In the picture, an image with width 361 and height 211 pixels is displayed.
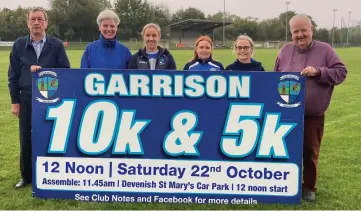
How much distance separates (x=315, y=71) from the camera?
391 cm

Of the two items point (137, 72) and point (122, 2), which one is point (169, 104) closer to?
point (137, 72)

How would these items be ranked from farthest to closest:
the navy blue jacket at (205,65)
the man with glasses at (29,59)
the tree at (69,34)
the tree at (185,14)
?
the tree at (185,14) → the tree at (69,34) → the navy blue jacket at (205,65) → the man with glasses at (29,59)

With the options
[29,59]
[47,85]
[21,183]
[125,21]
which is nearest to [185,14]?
[125,21]

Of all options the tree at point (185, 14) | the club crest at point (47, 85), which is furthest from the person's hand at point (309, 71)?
the tree at point (185, 14)

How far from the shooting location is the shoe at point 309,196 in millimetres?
4265

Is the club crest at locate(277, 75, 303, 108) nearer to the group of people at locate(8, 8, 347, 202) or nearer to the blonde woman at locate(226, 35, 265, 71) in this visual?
the group of people at locate(8, 8, 347, 202)

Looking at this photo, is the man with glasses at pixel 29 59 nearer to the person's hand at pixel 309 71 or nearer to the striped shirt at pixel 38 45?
the striped shirt at pixel 38 45

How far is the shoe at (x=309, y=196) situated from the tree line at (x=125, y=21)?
223 ft

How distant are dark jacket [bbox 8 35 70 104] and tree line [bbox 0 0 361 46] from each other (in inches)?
2611

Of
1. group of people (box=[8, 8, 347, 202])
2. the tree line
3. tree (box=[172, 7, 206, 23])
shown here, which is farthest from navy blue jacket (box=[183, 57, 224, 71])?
tree (box=[172, 7, 206, 23])

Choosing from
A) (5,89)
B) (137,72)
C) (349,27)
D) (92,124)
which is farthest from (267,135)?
(349,27)

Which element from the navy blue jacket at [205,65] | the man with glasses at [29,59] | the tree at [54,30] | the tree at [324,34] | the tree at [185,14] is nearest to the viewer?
the man with glasses at [29,59]

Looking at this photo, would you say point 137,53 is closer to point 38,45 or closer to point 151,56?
point 151,56

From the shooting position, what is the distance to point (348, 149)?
6.35 metres
